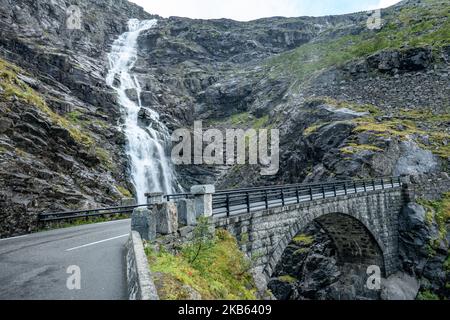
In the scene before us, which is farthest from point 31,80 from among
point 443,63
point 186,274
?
point 443,63

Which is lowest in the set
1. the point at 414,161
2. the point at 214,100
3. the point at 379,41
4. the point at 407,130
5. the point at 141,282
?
the point at 141,282

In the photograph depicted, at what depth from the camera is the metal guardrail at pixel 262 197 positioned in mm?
13492

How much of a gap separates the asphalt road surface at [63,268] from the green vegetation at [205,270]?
981 millimetres

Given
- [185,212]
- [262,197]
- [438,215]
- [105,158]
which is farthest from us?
[105,158]

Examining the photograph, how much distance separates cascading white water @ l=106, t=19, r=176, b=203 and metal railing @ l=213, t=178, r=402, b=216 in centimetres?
1898

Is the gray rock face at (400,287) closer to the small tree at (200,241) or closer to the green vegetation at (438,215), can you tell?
the green vegetation at (438,215)

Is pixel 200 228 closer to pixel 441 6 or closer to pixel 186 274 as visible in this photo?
pixel 186 274

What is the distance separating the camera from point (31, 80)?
37.6 meters

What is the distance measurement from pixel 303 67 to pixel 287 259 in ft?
149

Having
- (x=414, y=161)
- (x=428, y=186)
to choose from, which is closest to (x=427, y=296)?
(x=428, y=186)

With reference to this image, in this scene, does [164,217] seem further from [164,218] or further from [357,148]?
[357,148]

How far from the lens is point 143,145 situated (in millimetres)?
42781

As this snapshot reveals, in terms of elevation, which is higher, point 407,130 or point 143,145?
point 407,130

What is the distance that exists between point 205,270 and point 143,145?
118 ft
